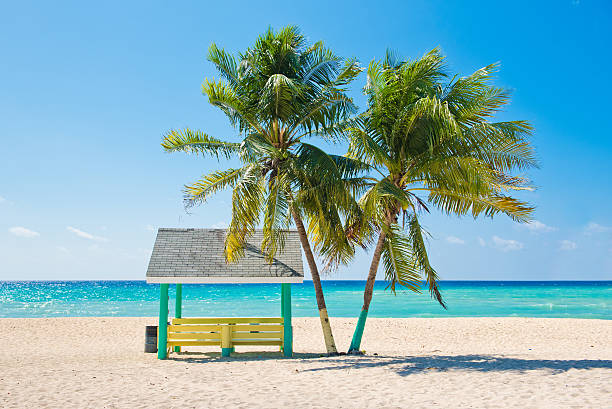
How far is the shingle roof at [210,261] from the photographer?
417 inches

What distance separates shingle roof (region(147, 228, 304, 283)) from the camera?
10.6 metres

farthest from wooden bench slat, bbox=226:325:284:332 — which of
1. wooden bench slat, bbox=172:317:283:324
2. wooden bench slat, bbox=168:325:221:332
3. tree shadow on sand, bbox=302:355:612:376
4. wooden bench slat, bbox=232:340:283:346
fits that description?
tree shadow on sand, bbox=302:355:612:376

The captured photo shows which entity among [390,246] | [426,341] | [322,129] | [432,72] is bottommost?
[426,341]

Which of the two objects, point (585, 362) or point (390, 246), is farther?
point (390, 246)

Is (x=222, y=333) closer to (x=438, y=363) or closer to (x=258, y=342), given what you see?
(x=258, y=342)

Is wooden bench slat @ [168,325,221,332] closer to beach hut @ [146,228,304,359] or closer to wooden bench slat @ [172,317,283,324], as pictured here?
beach hut @ [146,228,304,359]

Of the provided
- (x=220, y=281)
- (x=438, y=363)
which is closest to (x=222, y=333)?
(x=220, y=281)

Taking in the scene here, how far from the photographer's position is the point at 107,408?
6215 mm

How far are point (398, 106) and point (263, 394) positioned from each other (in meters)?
6.53

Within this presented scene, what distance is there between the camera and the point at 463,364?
359 inches

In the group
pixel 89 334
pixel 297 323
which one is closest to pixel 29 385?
pixel 89 334

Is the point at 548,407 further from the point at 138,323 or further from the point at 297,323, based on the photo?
the point at 138,323

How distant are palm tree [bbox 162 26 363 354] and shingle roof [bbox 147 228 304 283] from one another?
15.6 inches

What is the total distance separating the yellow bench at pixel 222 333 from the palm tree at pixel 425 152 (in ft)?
8.46
